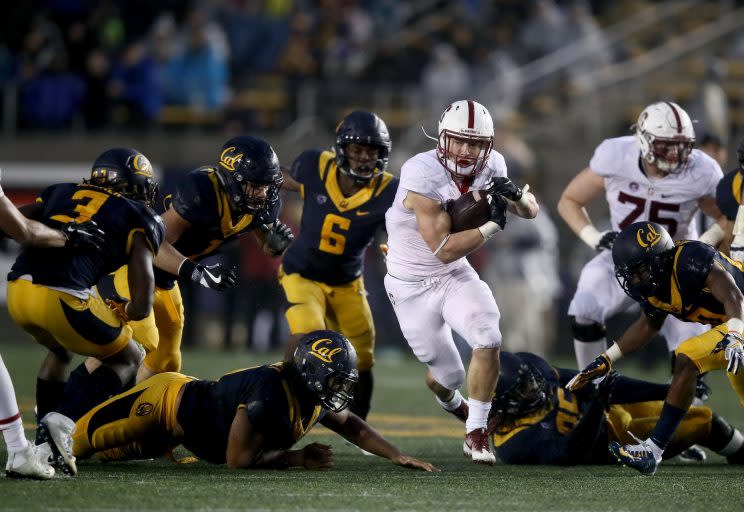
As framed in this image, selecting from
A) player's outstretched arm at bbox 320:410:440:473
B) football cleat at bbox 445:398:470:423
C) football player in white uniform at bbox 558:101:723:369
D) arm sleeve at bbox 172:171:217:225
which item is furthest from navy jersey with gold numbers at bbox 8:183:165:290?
football player in white uniform at bbox 558:101:723:369

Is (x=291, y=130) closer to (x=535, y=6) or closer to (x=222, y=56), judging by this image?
(x=222, y=56)

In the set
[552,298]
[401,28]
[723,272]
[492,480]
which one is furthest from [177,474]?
[401,28]

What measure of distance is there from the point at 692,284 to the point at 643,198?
54.3 inches

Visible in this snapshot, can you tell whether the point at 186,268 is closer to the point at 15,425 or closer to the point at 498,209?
the point at 15,425

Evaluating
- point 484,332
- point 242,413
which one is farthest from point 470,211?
point 242,413

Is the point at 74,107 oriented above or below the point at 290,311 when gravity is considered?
above

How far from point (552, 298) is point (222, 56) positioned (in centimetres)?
442

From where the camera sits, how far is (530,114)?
44.7 ft

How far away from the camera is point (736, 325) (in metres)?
5.49

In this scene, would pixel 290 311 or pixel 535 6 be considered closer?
pixel 290 311

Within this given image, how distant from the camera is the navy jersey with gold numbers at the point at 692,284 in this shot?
18.5ft

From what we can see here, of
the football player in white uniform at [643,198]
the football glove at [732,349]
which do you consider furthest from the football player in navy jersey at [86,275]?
the football player in white uniform at [643,198]

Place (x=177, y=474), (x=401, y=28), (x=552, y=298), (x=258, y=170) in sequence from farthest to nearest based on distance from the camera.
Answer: (x=401, y=28) → (x=552, y=298) → (x=258, y=170) → (x=177, y=474)

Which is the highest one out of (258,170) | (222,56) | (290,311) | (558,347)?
(222,56)
